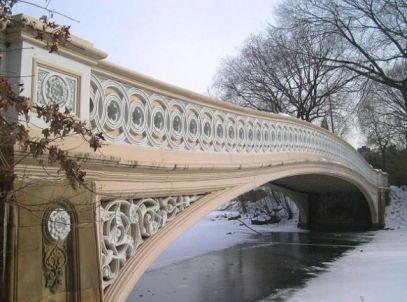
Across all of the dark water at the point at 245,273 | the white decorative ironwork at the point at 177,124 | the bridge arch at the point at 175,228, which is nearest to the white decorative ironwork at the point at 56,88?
the white decorative ironwork at the point at 177,124

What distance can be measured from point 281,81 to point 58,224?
95.6ft

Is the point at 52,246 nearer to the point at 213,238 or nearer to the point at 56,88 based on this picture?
the point at 56,88

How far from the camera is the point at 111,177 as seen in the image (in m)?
4.71

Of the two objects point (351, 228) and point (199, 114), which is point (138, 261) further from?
point (351, 228)

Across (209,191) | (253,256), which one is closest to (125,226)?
(209,191)

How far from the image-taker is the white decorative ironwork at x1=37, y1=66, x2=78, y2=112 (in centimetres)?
A: 369

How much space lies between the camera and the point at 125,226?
4863 mm

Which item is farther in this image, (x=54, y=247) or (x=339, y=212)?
(x=339, y=212)

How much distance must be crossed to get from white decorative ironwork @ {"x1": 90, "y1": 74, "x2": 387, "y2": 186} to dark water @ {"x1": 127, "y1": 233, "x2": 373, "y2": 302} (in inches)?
122

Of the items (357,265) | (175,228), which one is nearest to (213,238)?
(357,265)

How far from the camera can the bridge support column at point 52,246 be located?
130 inches

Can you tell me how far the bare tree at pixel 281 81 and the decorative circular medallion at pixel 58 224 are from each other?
26.2 meters

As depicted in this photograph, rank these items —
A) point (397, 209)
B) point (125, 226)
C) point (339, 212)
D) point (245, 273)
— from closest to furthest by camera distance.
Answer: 1. point (125, 226)
2. point (245, 273)
3. point (339, 212)
4. point (397, 209)

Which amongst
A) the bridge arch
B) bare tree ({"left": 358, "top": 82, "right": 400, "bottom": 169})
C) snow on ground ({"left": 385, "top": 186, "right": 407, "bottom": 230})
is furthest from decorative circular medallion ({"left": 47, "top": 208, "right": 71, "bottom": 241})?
bare tree ({"left": 358, "top": 82, "right": 400, "bottom": 169})
